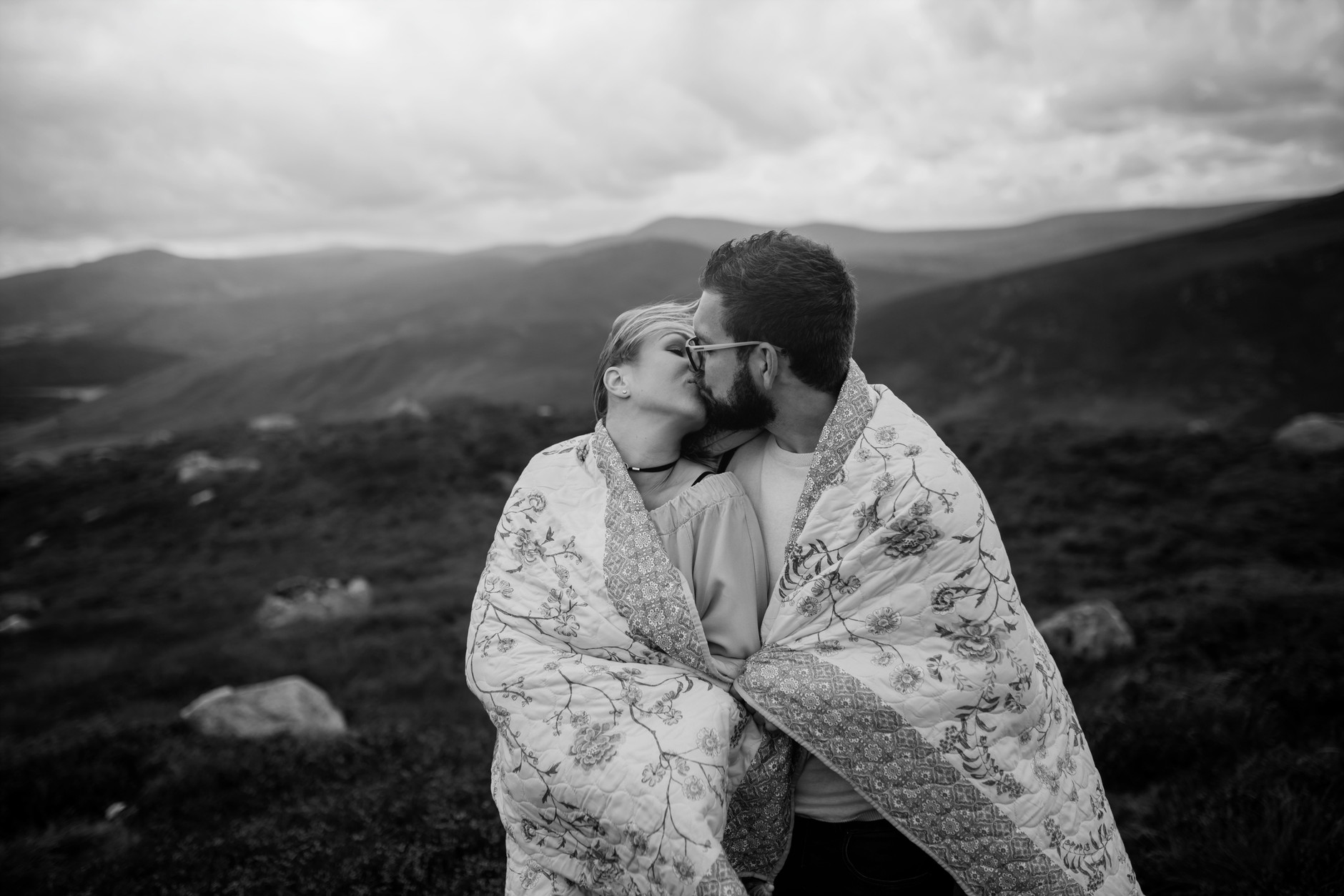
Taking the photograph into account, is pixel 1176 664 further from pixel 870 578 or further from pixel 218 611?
pixel 218 611

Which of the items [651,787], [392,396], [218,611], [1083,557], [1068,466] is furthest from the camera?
[392,396]

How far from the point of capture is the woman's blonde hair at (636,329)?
3.02 m

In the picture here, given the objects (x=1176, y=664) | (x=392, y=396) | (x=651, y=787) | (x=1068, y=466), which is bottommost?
(x=392, y=396)

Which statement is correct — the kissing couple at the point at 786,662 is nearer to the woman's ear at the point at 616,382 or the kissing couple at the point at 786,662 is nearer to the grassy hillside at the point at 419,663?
the woman's ear at the point at 616,382

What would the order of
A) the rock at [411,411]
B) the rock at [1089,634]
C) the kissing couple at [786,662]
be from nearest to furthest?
the kissing couple at [786,662] < the rock at [1089,634] < the rock at [411,411]

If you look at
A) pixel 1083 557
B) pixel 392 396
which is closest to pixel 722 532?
pixel 1083 557

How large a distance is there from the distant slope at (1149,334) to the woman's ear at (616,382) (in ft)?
161

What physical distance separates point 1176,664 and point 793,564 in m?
8.36

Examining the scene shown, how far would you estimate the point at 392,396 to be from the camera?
9131cm

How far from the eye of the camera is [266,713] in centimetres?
A: 902

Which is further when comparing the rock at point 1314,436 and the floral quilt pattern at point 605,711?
the rock at point 1314,436

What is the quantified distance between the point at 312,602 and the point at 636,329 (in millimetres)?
15926

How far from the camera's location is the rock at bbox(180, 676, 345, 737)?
8.77m

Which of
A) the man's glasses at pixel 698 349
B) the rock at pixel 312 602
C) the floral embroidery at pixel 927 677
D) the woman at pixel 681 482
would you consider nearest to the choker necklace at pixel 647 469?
the woman at pixel 681 482
